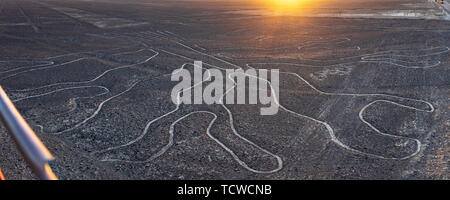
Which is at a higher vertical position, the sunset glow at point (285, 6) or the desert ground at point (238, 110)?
the sunset glow at point (285, 6)

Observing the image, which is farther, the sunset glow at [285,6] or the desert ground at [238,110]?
the sunset glow at [285,6]

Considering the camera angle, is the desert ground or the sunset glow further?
the sunset glow

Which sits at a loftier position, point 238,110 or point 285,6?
point 285,6

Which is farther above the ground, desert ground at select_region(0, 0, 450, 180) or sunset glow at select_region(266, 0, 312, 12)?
sunset glow at select_region(266, 0, 312, 12)

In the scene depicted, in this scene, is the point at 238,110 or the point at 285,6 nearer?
the point at 238,110
